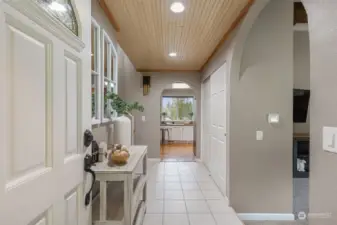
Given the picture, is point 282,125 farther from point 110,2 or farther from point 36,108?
point 36,108

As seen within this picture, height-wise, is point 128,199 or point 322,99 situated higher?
point 322,99

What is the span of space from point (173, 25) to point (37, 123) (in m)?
2.74

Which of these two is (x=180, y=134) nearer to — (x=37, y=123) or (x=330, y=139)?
(x=330, y=139)

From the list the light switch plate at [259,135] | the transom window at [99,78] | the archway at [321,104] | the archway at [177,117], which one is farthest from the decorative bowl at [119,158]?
the archway at [177,117]

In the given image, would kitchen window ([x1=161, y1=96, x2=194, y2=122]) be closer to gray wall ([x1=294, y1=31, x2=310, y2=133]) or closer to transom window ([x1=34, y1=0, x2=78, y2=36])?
gray wall ([x1=294, y1=31, x2=310, y2=133])

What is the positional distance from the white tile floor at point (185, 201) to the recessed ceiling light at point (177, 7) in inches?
96.8

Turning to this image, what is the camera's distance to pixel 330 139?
1.30 metres

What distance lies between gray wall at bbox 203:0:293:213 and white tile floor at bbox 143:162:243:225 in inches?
16.3

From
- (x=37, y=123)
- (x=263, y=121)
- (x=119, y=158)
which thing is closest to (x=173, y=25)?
(x=263, y=121)

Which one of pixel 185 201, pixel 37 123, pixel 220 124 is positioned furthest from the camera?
pixel 220 124

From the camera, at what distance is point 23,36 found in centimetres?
87

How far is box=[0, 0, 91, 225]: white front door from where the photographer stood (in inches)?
31.1

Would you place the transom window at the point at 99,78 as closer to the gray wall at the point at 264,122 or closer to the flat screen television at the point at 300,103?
the gray wall at the point at 264,122

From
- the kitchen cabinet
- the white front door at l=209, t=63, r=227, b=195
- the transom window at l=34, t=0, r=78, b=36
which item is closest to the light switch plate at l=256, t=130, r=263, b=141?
the white front door at l=209, t=63, r=227, b=195
